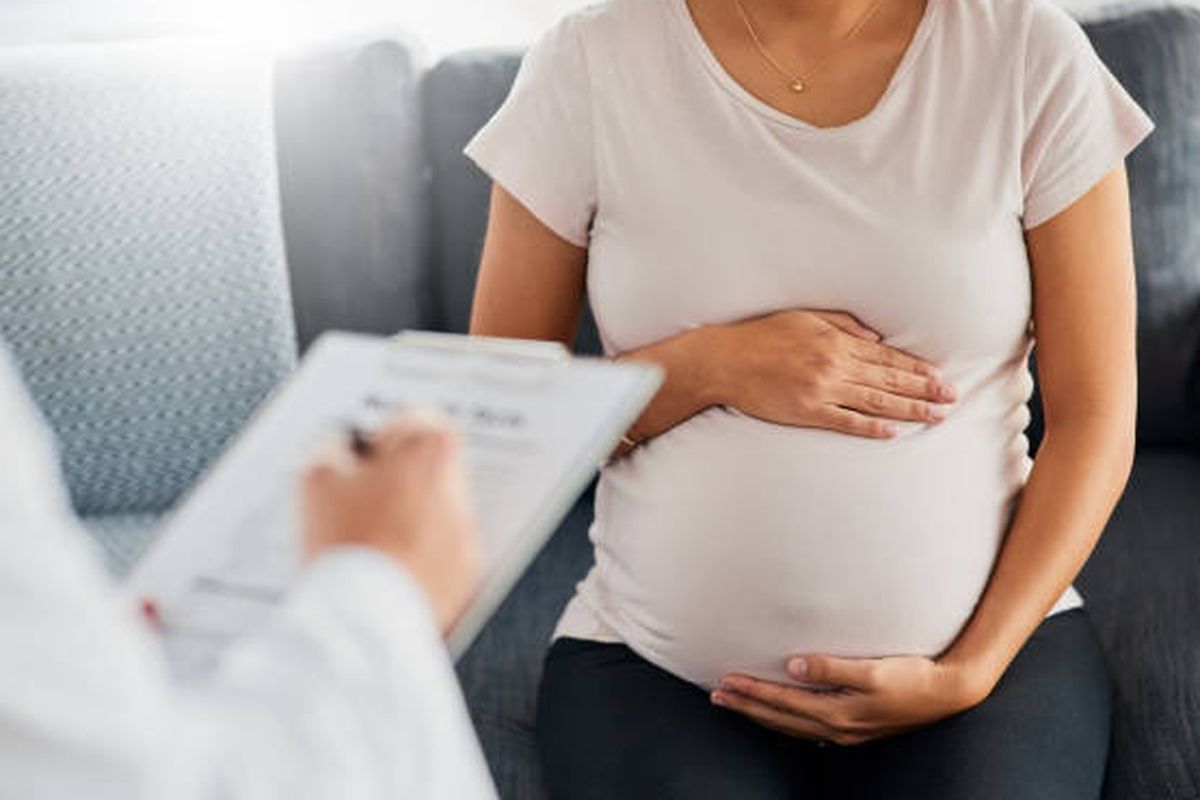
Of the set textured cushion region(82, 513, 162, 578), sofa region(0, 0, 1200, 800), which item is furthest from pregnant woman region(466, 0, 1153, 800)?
textured cushion region(82, 513, 162, 578)

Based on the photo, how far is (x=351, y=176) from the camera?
1.60 m

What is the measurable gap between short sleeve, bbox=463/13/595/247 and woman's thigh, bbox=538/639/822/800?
397mm

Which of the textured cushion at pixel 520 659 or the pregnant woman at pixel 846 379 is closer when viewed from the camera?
the pregnant woman at pixel 846 379

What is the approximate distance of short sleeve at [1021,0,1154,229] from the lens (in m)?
1.12

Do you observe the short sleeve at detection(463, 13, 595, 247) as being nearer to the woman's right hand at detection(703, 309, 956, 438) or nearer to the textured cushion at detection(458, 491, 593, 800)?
the woman's right hand at detection(703, 309, 956, 438)

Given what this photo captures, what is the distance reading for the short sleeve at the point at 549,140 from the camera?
1.20m

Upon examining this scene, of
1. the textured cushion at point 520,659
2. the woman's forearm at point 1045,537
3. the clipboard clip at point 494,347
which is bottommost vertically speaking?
the textured cushion at point 520,659

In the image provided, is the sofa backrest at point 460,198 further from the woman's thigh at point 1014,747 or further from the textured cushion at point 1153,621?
the woman's thigh at point 1014,747

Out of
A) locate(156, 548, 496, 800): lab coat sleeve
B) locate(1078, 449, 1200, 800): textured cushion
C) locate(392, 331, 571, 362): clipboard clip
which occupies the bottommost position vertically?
locate(1078, 449, 1200, 800): textured cushion

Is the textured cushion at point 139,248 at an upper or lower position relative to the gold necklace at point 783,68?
lower

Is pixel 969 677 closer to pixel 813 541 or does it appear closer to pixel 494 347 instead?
pixel 813 541

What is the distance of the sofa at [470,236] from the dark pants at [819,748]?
0.81 ft

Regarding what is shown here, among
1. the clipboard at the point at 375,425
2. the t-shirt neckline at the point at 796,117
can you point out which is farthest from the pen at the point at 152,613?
the t-shirt neckline at the point at 796,117

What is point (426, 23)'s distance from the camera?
6.32ft
